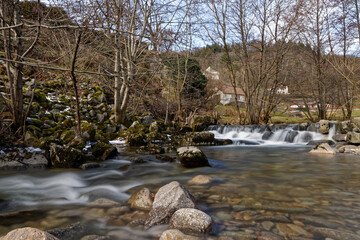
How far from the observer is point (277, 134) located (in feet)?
39.5

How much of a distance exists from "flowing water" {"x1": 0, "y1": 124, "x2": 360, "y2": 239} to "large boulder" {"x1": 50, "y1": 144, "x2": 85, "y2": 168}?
40 centimetres

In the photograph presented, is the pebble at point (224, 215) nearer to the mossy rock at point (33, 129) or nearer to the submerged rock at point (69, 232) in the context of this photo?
the submerged rock at point (69, 232)

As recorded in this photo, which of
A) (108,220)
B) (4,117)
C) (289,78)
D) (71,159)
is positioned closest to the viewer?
(108,220)

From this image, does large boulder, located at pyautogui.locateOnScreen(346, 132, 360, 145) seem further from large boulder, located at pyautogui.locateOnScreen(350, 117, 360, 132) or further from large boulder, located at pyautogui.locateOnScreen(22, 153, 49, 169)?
large boulder, located at pyautogui.locateOnScreen(22, 153, 49, 169)

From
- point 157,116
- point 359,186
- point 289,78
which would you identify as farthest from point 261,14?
point 359,186

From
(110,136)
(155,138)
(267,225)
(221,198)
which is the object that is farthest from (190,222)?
(110,136)

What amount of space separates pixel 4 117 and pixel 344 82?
57.0 feet

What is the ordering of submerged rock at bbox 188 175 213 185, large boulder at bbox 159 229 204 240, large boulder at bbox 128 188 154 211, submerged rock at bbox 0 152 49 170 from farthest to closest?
submerged rock at bbox 0 152 49 170 < submerged rock at bbox 188 175 213 185 < large boulder at bbox 128 188 154 211 < large boulder at bbox 159 229 204 240

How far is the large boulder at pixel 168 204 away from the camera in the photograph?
2594mm

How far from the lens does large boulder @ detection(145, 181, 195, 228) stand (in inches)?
102

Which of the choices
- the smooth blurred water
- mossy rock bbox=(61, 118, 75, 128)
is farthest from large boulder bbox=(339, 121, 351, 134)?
mossy rock bbox=(61, 118, 75, 128)

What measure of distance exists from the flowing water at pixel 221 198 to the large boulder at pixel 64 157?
40cm

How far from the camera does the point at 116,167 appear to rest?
231 inches

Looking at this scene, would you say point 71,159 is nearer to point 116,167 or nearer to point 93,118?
point 116,167
